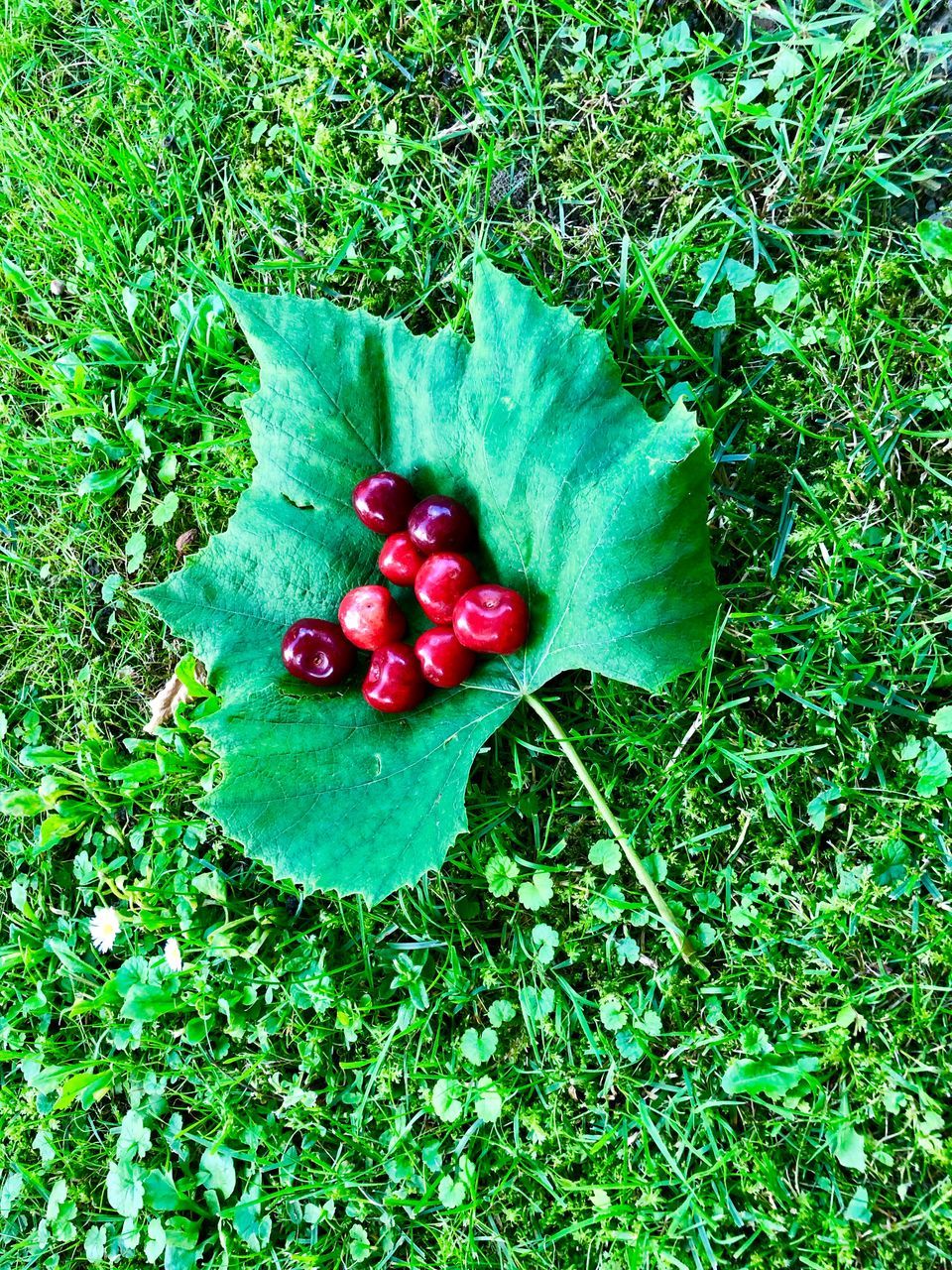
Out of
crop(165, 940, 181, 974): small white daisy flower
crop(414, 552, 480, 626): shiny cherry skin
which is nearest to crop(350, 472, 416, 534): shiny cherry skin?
crop(414, 552, 480, 626): shiny cherry skin

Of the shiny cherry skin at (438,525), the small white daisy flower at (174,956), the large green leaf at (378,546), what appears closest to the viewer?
the large green leaf at (378,546)

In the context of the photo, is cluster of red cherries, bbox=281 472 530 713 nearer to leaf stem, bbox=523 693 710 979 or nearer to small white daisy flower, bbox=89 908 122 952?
leaf stem, bbox=523 693 710 979

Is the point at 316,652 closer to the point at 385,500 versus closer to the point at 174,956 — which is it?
the point at 385,500

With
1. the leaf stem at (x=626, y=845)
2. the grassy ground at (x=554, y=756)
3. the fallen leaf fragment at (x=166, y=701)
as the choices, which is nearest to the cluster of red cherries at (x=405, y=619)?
the leaf stem at (x=626, y=845)

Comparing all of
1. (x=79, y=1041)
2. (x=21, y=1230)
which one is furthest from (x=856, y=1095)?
(x=21, y=1230)

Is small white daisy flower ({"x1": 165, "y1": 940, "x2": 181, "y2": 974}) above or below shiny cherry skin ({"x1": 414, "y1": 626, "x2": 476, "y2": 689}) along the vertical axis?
below

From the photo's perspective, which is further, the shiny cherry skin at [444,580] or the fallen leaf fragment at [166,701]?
the fallen leaf fragment at [166,701]

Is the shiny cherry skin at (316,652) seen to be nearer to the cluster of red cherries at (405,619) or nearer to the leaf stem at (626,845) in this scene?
the cluster of red cherries at (405,619)
